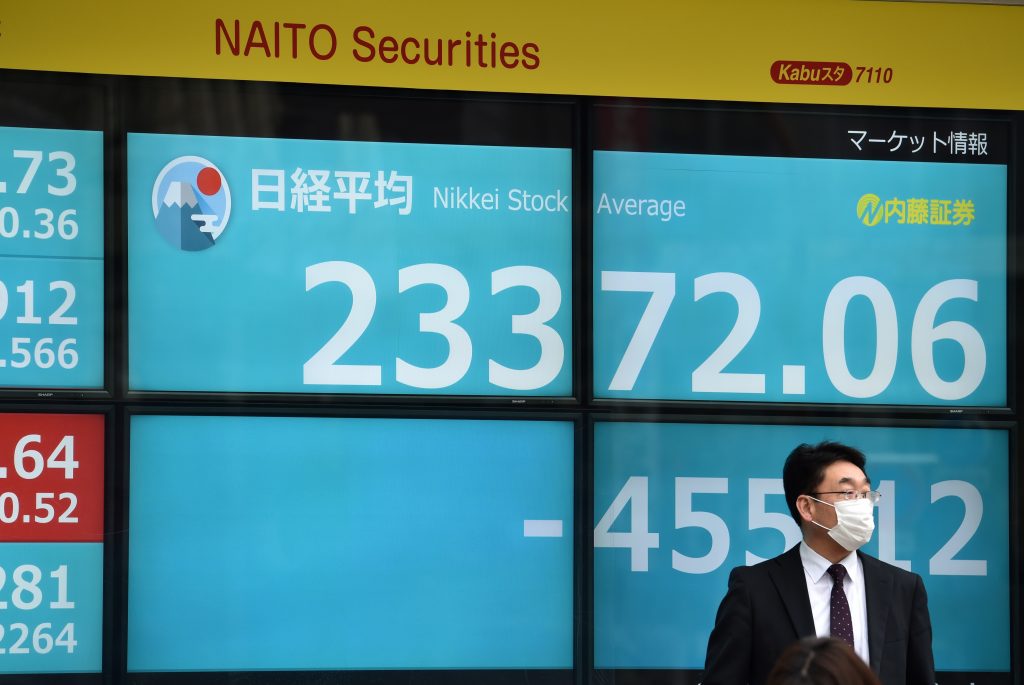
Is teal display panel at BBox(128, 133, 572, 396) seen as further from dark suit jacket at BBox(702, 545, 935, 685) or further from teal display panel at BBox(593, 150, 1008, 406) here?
dark suit jacket at BBox(702, 545, 935, 685)

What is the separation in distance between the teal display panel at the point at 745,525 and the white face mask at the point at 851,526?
1.74m

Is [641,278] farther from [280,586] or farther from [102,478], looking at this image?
[102,478]

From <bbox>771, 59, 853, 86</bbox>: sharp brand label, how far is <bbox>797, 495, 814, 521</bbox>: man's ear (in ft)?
8.32

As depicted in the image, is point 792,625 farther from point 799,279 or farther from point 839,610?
point 799,279

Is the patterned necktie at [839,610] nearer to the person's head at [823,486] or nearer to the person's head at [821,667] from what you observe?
the person's head at [823,486]

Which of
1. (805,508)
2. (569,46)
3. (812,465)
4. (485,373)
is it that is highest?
(569,46)

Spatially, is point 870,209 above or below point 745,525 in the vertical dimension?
above

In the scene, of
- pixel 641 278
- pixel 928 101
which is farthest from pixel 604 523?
pixel 928 101

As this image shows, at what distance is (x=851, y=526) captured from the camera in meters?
3.79

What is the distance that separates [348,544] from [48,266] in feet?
6.23

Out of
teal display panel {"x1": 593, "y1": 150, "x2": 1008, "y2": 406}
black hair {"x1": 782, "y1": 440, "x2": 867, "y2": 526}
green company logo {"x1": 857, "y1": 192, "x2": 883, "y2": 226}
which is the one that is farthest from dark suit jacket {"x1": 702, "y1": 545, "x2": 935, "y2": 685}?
green company logo {"x1": 857, "y1": 192, "x2": 883, "y2": 226}

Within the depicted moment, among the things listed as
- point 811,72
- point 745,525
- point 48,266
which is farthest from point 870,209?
point 48,266

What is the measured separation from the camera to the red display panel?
5.21 metres

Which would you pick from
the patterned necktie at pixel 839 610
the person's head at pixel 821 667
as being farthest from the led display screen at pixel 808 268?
the person's head at pixel 821 667
